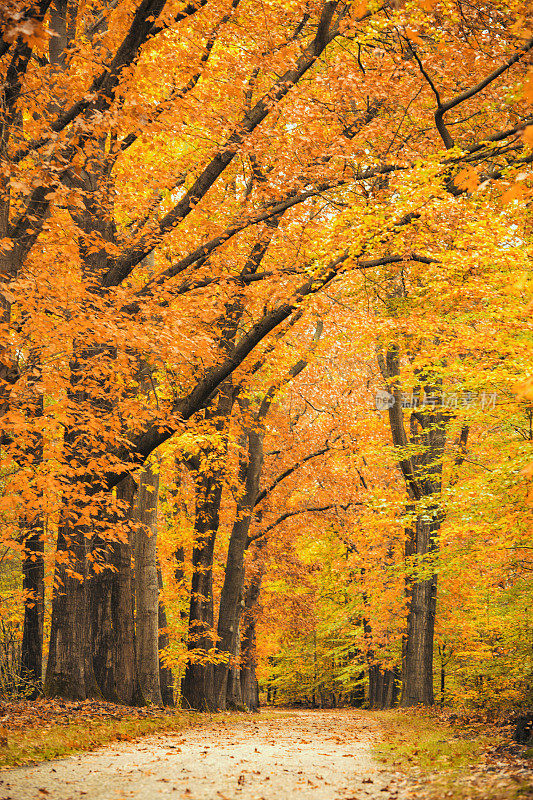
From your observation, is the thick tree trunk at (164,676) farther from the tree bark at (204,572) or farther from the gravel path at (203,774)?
the gravel path at (203,774)

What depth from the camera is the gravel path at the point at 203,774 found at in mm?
6113

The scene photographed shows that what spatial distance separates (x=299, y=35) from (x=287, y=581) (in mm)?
20603

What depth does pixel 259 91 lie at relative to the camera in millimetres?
12555

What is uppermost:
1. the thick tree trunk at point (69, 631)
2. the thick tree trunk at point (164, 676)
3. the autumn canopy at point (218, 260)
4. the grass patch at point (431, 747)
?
the autumn canopy at point (218, 260)

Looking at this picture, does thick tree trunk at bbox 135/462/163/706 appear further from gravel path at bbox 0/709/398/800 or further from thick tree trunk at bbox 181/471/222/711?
gravel path at bbox 0/709/398/800

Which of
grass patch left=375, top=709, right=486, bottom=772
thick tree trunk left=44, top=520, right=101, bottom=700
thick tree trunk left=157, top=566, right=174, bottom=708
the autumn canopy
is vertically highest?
the autumn canopy

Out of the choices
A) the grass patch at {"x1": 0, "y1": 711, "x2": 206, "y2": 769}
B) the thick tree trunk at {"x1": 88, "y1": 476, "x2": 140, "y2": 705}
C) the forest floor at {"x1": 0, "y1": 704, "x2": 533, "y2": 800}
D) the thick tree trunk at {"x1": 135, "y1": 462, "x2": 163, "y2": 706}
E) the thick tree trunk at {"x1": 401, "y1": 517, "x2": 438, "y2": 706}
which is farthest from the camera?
the thick tree trunk at {"x1": 401, "y1": 517, "x2": 438, "y2": 706}

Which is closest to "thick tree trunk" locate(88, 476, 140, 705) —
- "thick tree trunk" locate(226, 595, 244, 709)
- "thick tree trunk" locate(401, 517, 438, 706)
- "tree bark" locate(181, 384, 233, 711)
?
"tree bark" locate(181, 384, 233, 711)

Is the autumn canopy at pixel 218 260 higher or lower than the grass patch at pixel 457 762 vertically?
higher

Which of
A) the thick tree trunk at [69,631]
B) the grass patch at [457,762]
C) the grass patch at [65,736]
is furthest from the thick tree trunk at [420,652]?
the thick tree trunk at [69,631]

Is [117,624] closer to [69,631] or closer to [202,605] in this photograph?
[69,631]

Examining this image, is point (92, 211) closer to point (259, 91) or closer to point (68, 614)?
point (259, 91)

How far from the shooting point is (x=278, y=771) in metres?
7.48

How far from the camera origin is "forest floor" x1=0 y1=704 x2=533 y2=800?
605 centimetres
